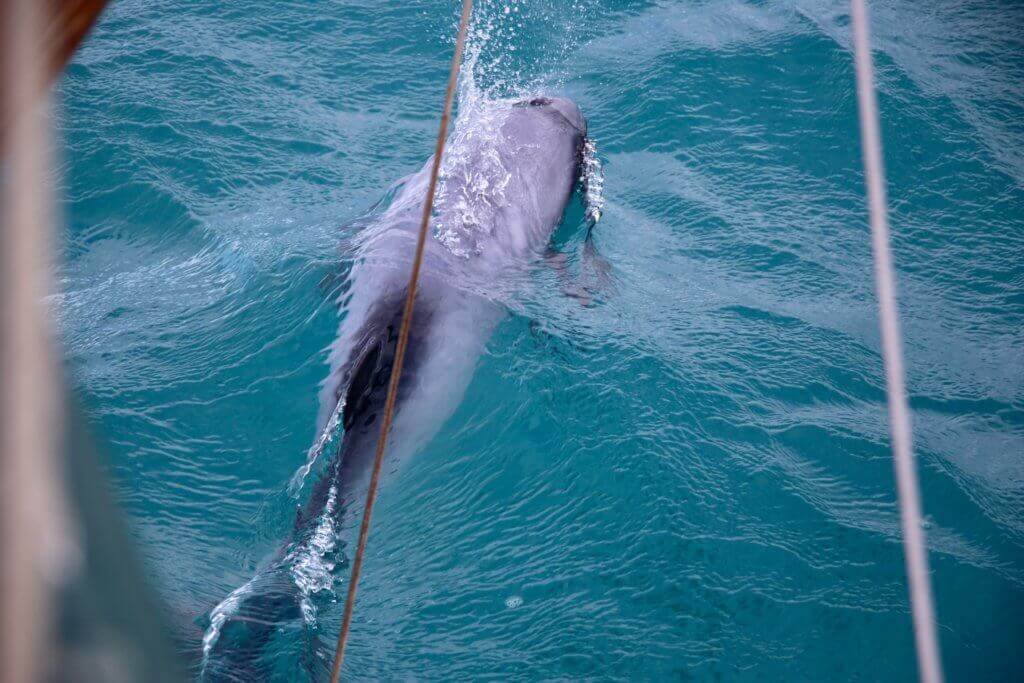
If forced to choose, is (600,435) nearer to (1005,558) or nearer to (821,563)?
(821,563)

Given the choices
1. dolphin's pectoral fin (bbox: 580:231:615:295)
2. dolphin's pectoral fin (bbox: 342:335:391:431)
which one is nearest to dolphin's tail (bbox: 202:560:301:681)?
dolphin's pectoral fin (bbox: 342:335:391:431)

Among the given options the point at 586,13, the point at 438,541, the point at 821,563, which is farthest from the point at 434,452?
the point at 586,13

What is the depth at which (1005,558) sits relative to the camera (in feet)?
17.9

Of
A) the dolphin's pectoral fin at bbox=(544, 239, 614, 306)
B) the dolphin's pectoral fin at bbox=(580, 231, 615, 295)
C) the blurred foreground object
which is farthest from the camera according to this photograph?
the dolphin's pectoral fin at bbox=(580, 231, 615, 295)

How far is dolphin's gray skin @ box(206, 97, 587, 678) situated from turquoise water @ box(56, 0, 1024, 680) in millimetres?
180

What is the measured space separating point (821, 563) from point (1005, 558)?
50.9 inches

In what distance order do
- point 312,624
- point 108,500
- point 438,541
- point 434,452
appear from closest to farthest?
point 108,500, point 312,624, point 438,541, point 434,452

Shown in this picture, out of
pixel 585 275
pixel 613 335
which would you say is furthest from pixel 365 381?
pixel 585 275

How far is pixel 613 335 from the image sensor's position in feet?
21.8

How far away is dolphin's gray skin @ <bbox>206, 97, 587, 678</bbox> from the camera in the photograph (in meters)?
4.66

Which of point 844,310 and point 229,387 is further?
point 844,310

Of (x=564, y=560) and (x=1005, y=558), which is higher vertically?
(x=1005, y=558)

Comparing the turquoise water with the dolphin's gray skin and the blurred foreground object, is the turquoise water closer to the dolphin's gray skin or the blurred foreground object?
the dolphin's gray skin

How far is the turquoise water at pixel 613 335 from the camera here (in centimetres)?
481
